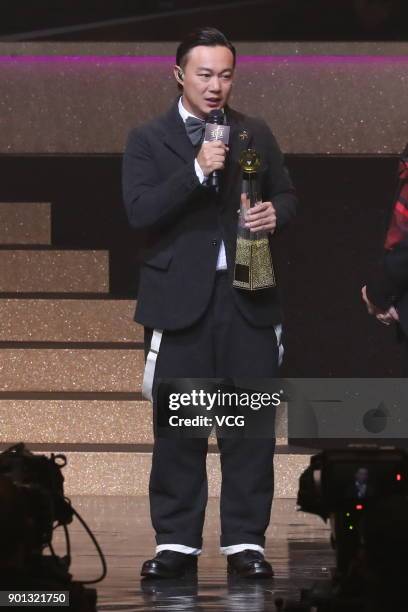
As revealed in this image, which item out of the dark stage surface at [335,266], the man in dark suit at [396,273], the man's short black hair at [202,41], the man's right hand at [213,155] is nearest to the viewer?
the man in dark suit at [396,273]

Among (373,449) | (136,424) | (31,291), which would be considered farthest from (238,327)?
(31,291)

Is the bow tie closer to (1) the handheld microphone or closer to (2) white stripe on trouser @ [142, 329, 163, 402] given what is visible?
(1) the handheld microphone

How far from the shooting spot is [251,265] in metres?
4.20

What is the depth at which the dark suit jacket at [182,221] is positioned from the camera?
13.9 feet

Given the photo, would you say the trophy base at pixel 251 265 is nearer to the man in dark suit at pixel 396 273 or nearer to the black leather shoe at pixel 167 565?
the man in dark suit at pixel 396 273

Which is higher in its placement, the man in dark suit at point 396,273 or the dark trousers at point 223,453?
the man in dark suit at point 396,273

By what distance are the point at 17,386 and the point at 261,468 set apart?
252cm

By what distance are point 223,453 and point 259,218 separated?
24.4 inches

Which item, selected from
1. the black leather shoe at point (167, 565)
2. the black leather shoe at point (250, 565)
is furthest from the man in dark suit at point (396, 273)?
the black leather shoe at point (167, 565)

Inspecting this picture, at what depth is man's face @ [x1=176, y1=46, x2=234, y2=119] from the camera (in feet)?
13.8

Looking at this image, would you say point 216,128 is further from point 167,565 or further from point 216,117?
point 167,565

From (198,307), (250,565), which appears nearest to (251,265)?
(198,307)

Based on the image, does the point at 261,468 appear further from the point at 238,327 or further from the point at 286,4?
the point at 286,4

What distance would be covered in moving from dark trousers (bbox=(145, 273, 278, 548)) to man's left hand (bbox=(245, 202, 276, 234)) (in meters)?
0.17
